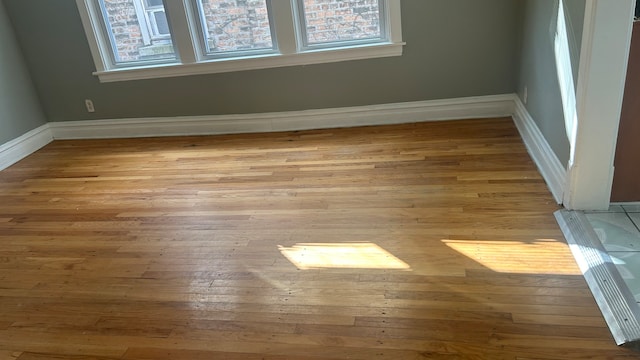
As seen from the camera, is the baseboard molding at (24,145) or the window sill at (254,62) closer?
the window sill at (254,62)

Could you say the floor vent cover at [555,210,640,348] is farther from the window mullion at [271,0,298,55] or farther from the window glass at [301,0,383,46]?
the window mullion at [271,0,298,55]

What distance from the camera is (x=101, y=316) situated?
6.61 feet

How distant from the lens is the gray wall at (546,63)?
221cm

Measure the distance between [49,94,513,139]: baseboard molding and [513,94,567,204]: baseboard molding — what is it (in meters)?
0.32

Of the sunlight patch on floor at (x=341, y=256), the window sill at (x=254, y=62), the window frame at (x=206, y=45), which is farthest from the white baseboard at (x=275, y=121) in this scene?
the sunlight patch on floor at (x=341, y=256)

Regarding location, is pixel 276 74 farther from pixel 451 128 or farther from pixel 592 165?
pixel 592 165

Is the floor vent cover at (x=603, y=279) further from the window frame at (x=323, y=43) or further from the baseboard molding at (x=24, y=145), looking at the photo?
the baseboard molding at (x=24, y=145)

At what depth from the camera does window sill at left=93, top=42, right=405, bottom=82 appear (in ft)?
11.9

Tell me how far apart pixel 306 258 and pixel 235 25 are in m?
2.31

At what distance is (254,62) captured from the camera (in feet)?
12.5

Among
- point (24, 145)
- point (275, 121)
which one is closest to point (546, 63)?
point (275, 121)

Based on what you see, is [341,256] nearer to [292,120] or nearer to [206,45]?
[292,120]

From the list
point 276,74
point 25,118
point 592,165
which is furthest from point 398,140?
point 25,118

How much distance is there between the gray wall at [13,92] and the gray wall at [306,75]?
74 mm
